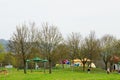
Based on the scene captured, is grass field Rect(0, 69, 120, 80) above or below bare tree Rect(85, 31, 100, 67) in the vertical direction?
below

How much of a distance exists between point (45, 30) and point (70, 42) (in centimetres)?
1955

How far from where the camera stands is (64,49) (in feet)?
251

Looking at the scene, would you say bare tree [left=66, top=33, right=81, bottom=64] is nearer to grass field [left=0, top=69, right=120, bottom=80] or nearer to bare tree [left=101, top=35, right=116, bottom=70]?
bare tree [left=101, top=35, right=116, bottom=70]

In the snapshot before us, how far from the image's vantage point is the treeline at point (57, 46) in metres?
60.8

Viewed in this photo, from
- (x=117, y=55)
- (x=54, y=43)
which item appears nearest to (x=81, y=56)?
(x=117, y=55)

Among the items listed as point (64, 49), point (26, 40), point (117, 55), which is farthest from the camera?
point (117, 55)

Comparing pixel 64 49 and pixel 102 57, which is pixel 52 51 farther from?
pixel 102 57

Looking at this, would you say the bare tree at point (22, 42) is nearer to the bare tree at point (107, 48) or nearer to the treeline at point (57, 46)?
the treeline at point (57, 46)

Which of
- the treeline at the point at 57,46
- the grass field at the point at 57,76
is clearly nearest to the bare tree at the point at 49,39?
the treeline at the point at 57,46

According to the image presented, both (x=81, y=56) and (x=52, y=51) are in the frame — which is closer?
(x=52, y=51)

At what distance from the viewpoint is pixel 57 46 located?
6469 centimetres

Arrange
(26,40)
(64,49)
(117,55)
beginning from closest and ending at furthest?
A: (26,40) < (64,49) < (117,55)

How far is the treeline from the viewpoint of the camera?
60.8m

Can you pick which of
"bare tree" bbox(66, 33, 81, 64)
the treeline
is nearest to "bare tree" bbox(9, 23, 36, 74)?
the treeline
